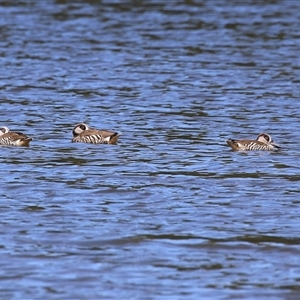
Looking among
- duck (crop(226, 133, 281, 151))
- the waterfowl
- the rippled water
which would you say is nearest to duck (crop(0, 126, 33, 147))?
the rippled water

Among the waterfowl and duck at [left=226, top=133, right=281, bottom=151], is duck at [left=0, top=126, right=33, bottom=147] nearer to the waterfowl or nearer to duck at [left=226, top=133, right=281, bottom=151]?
the waterfowl

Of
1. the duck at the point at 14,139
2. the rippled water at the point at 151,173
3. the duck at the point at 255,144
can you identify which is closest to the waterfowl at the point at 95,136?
the rippled water at the point at 151,173

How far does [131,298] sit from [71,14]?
3160 centimetres

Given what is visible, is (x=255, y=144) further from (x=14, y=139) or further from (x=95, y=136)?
(x=14, y=139)

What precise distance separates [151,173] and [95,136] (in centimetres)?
241

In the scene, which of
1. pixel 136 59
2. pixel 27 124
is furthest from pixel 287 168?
pixel 136 59

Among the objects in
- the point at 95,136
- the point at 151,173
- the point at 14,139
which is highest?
the point at 95,136

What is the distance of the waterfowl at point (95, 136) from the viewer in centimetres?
1783

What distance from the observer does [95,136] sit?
17844 mm

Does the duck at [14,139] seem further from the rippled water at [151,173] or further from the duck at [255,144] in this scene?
the duck at [255,144]

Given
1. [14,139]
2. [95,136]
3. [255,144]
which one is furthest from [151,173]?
[14,139]

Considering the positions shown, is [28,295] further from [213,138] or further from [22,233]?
[213,138]

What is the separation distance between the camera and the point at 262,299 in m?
10.3

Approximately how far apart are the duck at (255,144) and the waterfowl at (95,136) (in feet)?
5.75
